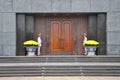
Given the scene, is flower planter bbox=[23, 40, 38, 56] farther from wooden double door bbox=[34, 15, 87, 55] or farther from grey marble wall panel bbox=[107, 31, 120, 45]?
grey marble wall panel bbox=[107, 31, 120, 45]

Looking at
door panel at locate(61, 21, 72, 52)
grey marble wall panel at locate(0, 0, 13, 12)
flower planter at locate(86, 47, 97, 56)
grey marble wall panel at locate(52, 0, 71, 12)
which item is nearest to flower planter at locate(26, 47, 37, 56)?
door panel at locate(61, 21, 72, 52)

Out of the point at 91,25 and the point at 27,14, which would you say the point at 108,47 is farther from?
the point at 27,14

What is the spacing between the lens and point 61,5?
25.4 m

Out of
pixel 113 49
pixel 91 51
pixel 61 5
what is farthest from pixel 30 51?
pixel 113 49

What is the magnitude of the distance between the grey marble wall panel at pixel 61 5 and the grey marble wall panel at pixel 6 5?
3.52 m

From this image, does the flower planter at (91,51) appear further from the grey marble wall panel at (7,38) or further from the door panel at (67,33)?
the grey marble wall panel at (7,38)

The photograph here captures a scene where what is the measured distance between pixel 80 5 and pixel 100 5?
64.5 inches

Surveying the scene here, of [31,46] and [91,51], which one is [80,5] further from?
[31,46]

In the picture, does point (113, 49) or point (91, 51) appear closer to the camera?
point (91, 51)

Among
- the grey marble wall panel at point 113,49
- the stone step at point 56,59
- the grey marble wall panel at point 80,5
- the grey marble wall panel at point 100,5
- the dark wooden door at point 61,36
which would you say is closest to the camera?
the stone step at point 56,59

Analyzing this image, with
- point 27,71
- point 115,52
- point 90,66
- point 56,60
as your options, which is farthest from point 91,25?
point 27,71

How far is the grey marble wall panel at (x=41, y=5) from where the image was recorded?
83.1 ft

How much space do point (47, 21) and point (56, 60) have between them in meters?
4.97

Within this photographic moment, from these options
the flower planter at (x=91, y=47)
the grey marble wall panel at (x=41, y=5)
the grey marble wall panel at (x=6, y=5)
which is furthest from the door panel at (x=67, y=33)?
the grey marble wall panel at (x=6, y=5)
